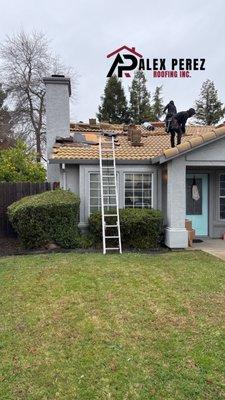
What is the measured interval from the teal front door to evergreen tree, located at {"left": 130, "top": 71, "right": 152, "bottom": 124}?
27.2 meters

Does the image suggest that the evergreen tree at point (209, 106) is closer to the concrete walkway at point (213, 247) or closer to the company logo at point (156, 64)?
the company logo at point (156, 64)

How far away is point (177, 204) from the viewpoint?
33.7 ft

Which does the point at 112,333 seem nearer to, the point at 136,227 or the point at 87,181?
the point at 136,227

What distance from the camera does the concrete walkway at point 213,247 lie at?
9.47m

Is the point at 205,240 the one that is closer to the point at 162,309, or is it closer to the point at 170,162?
the point at 170,162

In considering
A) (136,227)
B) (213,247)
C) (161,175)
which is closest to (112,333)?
(136,227)

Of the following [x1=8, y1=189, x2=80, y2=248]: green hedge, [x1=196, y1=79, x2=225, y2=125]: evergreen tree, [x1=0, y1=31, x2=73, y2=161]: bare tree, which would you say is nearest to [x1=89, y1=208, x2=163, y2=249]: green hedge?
[x1=8, y1=189, x2=80, y2=248]: green hedge

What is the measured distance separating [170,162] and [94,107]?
32710 mm

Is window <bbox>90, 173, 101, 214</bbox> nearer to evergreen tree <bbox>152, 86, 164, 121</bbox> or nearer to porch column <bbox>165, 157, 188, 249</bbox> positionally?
porch column <bbox>165, 157, 188, 249</bbox>

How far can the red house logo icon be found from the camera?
1568cm

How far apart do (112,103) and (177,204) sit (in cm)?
2906

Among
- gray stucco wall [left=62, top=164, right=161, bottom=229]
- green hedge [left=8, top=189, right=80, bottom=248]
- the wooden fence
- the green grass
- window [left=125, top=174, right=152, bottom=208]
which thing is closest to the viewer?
the green grass

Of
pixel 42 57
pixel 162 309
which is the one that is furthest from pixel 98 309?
pixel 42 57

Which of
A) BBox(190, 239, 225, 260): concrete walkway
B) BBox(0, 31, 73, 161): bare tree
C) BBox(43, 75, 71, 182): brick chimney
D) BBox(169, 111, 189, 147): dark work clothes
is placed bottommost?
BBox(190, 239, 225, 260): concrete walkway
